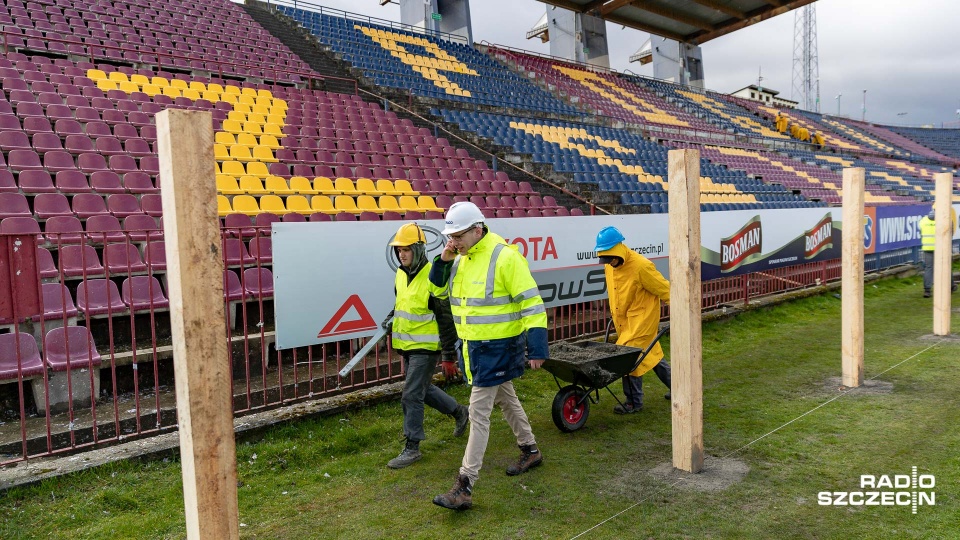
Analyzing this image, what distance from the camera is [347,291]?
540 centimetres

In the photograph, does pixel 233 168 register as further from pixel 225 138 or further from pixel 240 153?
pixel 225 138

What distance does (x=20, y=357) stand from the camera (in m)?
4.22

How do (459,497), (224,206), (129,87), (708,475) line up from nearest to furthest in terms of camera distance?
(459,497) → (708,475) → (224,206) → (129,87)

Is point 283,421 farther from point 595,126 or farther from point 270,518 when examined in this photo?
point 595,126

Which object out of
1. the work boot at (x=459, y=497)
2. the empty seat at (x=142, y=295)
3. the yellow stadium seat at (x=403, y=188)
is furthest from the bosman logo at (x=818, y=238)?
the empty seat at (x=142, y=295)

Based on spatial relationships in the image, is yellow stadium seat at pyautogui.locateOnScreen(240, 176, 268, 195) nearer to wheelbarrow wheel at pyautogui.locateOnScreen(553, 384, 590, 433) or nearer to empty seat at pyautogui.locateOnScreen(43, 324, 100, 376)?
empty seat at pyautogui.locateOnScreen(43, 324, 100, 376)

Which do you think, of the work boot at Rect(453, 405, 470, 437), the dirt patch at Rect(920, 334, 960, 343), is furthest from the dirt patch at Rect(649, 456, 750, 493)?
the dirt patch at Rect(920, 334, 960, 343)

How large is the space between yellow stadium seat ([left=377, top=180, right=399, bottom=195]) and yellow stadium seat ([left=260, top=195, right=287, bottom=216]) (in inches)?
73.4

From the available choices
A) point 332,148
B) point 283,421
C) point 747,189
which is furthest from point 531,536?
point 747,189

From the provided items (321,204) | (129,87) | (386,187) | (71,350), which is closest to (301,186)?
(321,204)

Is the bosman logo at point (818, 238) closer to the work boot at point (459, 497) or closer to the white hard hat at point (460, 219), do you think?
the white hard hat at point (460, 219)

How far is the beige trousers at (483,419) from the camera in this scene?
373cm

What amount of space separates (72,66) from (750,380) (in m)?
12.0

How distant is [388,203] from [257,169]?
6.75ft
